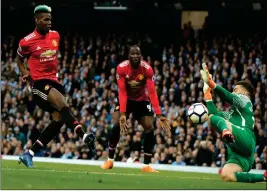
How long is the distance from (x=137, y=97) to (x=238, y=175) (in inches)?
149

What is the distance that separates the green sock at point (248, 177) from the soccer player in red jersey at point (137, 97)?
3056mm

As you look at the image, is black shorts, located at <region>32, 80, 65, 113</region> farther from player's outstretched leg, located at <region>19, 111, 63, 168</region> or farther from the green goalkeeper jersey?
the green goalkeeper jersey

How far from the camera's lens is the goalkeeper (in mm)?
12391

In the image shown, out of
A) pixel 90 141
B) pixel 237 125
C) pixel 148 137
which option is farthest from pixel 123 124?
pixel 237 125

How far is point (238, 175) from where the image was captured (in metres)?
12.4

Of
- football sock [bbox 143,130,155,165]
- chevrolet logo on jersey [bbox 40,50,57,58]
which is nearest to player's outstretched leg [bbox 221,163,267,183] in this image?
football sock [bbox 143,130,155,165]

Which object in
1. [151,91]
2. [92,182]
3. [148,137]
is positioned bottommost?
[92,182]

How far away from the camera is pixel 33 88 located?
1445 cm

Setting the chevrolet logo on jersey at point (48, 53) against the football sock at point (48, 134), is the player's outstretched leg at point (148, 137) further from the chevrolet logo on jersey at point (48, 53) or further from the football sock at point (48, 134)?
the chevrolet logo on jersey at point (48, 53)

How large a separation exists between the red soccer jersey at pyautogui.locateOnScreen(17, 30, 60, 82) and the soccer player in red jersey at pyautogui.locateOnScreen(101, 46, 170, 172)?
1.42 metres

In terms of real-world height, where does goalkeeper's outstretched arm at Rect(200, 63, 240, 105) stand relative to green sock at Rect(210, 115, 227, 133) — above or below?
above

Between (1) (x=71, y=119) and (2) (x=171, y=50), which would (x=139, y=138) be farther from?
(1) (x=71, y=119)

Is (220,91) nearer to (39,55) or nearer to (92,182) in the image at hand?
(92,182)

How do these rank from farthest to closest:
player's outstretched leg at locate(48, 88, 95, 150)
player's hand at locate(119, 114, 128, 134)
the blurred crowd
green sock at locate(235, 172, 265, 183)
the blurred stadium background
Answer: the blurred stadium background
the blurred crowd
player's hand at locate(119, 114, 128, 134)
player's outstretched leg at locate(48, 88, 95, 150)
green sock at locate(235, 172, 265, 183)
